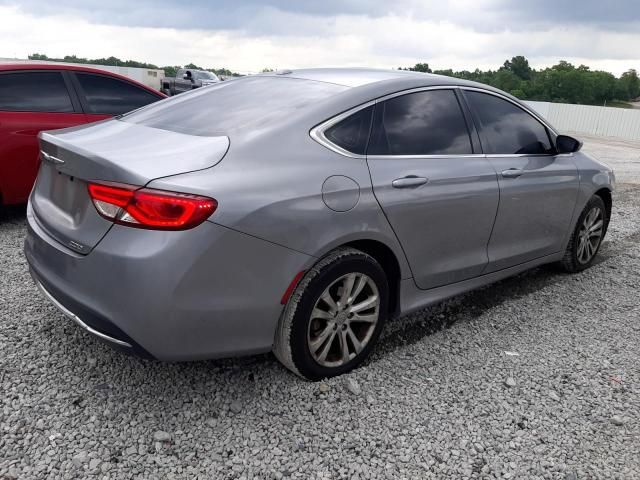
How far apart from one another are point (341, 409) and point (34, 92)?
461 centimetres

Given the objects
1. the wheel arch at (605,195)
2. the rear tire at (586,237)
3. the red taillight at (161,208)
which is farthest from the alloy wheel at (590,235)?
the red taillight at (161,208)

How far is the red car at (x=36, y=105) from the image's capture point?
532cm

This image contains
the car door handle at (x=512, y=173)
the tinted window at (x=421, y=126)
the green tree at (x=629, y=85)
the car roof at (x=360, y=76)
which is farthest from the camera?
the green tree at (x=629, y=85)

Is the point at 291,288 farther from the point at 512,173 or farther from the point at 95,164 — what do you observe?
the point at 512,173

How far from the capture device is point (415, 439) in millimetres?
2654

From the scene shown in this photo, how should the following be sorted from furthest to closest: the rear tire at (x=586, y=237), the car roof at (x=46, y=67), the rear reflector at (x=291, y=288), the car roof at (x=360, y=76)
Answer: the car roof at (x=46, y=67) < the rear tire at (x=586, y=237) < the car roof at (x=360, y=76) < the rear reflector at (x=291, y=288)

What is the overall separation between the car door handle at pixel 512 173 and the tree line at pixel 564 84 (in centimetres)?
5839

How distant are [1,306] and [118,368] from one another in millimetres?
1226

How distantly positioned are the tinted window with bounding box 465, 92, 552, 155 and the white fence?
3040cm

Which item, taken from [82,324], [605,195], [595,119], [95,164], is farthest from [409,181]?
[595,119]

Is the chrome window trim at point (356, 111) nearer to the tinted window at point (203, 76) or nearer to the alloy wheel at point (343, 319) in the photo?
the alloy wheel at point (343, 319)

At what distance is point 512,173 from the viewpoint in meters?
3.85

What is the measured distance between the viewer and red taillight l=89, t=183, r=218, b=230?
2.32m

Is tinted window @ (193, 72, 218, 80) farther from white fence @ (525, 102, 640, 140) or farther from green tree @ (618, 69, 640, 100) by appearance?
green tree @ (618, 69, 640, 100)
